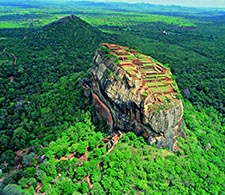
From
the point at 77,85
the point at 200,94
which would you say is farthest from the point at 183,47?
the point at 77,85

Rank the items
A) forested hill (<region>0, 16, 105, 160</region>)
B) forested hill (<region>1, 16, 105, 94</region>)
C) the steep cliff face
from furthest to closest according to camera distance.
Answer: forested hill (<region>1, 16, 105, 94</region>) → forested hill (<region>0, 16, 105, 160</region>) → the steep cliff face

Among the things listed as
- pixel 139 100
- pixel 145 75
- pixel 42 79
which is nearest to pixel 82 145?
pixel 139 100

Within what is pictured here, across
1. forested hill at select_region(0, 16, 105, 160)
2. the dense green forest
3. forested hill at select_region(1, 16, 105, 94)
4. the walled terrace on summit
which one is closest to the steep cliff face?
the walled terrace on summit

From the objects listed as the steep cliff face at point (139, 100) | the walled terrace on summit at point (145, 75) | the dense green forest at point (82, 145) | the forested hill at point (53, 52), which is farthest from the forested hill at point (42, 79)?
the walled terrace on summit at point (145, 75)

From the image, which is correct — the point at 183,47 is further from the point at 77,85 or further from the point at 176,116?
the point at 176,116

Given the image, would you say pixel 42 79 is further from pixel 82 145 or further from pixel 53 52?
pixel 82 145

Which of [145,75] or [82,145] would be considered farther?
[145,75]

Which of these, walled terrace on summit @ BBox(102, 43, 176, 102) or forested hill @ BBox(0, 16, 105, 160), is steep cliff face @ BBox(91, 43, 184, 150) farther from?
forested hill @ BBox(0, 16, 105, 160)
